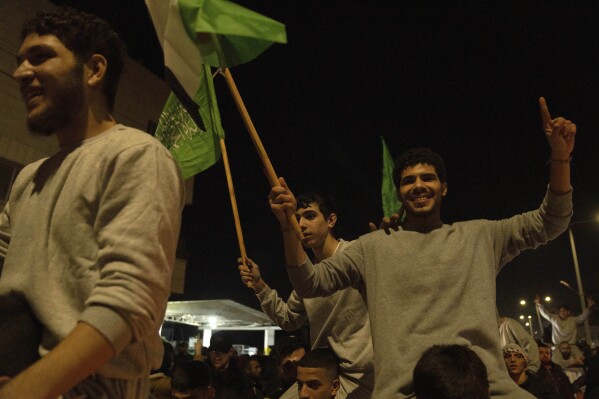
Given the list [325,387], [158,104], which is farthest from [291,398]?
[158,104]

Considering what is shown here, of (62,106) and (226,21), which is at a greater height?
(226,21)

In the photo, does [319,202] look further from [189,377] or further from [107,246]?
[107,246]

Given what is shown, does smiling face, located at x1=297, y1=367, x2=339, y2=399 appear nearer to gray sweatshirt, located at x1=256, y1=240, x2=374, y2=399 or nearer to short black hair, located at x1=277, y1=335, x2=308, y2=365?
gray sweatshirt, located at x1=256, y1=240, x2=374, y2=399

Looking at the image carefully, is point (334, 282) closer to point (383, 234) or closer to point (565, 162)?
point (383, 234)

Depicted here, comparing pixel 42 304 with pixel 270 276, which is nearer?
pixel 42 304

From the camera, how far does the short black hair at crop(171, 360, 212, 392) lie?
5285mm

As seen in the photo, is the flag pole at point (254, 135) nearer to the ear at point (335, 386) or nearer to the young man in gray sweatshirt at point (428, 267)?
the young man in gray sweatshirt at point (428, 267)

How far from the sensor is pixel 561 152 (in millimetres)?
3156

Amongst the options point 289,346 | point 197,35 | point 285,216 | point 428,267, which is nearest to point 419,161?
point 428,267

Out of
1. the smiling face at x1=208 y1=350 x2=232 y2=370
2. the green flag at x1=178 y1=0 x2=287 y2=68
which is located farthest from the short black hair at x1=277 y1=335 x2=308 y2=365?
the green flag at x1=178 y1=0 x2=287 y2=68

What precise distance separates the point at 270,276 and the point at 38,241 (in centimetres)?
3857

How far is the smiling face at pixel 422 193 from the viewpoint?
333cm

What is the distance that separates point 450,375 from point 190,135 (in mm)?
2791

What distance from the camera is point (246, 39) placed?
8.77ft
